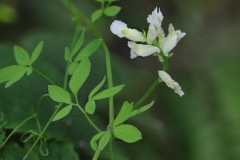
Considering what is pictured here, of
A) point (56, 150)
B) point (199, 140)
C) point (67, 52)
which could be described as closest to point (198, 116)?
point (199, 140)

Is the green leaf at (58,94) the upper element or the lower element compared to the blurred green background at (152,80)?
lower

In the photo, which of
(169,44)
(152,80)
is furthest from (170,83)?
(152,80)

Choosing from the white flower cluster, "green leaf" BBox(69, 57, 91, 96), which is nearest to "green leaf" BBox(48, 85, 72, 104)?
"green leaf" BBox(69, 57, 91, 96)

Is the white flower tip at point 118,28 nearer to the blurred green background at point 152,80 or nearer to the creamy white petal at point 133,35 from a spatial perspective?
the creamy white petal at point 133,35

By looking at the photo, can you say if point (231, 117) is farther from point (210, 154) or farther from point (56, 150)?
point (56, 150)

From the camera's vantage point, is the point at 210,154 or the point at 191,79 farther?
the point at 191,79

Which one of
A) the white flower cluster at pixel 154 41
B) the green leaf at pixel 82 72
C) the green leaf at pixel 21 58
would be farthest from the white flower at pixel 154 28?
the green leaf at pixel 21 58
